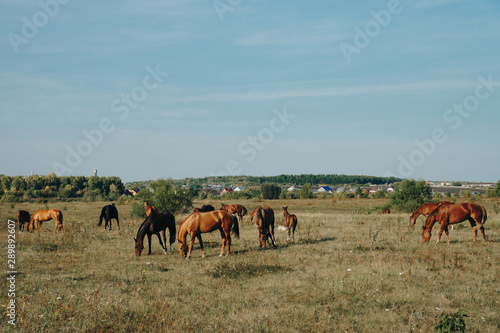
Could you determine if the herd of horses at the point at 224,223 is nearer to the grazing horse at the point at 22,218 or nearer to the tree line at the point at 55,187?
the grazing horse at the point at 22,218

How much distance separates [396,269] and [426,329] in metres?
4.92

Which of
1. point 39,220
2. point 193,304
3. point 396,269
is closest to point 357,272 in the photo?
point 396,269

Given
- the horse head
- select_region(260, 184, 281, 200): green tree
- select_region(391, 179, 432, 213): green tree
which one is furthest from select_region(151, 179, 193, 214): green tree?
select_region(260, 184, 281, 200): green tree

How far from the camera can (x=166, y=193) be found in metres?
37.8

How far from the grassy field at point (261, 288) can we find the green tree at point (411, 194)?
25625mm

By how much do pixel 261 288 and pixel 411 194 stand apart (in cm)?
3753

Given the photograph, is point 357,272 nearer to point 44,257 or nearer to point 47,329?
point 47,329

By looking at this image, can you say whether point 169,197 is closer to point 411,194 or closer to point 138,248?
point 138,248

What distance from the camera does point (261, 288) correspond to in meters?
11.0

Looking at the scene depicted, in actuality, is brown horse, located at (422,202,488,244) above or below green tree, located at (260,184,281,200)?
above

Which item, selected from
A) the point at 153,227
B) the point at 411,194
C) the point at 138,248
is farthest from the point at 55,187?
the point at 138,248

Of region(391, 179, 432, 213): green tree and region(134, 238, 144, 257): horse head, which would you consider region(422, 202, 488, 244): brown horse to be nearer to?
region(134, 238, 144, 257): horse head

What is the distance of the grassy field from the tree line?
70.7 meters

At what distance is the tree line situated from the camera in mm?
82969
